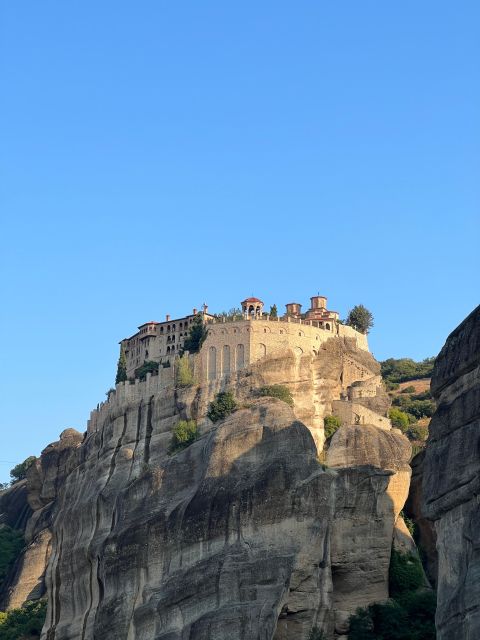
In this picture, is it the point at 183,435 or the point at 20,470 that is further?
the point at 20,470

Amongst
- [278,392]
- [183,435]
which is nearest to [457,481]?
[278,392]

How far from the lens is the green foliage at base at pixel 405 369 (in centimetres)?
11675

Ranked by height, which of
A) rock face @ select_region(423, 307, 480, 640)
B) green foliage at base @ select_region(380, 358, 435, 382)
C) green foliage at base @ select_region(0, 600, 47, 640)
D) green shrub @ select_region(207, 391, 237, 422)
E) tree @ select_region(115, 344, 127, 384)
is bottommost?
rock face @ select_region(423, 307, 480, 640)

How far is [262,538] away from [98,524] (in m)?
17.8

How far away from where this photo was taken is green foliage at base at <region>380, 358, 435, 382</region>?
383 ft

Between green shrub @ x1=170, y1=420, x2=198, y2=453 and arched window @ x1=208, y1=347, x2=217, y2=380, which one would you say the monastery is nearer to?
arched window @ x1=208, y1=347, x2=217, y2=380

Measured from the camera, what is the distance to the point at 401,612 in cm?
7306

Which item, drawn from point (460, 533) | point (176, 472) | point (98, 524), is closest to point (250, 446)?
point (176, 472)

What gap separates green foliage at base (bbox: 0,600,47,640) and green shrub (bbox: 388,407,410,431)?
25.8 m

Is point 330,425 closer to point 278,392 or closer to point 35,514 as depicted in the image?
point 278,392

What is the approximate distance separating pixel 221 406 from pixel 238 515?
43.6 feet

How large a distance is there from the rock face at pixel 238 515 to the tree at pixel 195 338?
9.23 feet

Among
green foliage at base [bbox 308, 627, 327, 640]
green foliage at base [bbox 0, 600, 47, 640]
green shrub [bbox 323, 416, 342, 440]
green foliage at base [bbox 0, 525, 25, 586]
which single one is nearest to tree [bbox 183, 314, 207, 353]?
green shrub [bbox 323, 416, 342, 440]

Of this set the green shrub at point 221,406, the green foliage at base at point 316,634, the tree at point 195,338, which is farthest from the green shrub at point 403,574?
the tree at point 195,338
